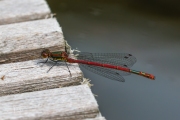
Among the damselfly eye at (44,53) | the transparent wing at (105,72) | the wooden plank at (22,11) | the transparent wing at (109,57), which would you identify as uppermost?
the wooden plank at (22,11)

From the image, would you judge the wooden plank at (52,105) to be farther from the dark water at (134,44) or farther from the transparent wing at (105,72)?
the transparent wing at (105,72)

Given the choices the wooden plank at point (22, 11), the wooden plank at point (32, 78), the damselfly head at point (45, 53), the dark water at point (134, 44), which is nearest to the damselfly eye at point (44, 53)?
the damselfly head at point (45, 53)

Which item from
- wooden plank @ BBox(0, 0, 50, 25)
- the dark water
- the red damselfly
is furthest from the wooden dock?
the dark water

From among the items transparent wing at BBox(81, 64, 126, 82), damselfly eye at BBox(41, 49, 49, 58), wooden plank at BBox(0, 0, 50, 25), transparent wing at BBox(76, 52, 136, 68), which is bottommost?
transparent wing at BBox(81, 64, 126, 82)

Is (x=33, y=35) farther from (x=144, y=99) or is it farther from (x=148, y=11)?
(x=148, y=11)

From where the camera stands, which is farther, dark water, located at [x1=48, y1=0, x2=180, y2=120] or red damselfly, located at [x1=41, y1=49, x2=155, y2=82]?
red damselfly, located at [x1=41, y1=49, x2=155, y2=82]

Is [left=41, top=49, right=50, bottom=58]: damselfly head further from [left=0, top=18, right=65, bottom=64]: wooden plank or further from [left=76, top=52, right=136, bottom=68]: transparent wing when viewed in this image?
[left=76, top=52, right=136, bottom=68]: transparent wing

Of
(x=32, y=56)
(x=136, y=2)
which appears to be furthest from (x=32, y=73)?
(x=136, y=2)
